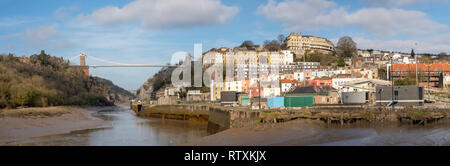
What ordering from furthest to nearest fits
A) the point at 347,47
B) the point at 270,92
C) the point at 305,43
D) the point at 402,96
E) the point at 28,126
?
the point at 305,43 < the point at 347,47 < the point at 270,92 < the point at 28,126 < the point at 402,96

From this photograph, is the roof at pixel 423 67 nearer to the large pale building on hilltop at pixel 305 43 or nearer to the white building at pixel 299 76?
the white building at pixel 299 76

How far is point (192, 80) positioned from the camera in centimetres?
8450

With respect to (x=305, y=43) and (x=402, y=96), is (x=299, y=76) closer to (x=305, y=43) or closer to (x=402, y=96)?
(x=402, y=96)

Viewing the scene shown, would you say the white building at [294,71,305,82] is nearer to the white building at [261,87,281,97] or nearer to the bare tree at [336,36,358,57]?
the white building at [261,87,281,97]

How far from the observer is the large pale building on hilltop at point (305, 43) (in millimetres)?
110025

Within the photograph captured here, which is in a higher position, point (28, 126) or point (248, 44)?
point (248, 44)

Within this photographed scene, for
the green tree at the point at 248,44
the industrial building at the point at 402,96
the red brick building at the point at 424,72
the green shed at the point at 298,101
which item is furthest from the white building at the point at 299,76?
the green tree at the point at 248,44

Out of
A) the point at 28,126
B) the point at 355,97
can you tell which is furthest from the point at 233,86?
the point at 28,126

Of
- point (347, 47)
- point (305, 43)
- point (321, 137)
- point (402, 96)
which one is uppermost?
point (305, 43)

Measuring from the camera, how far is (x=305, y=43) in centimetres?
11281

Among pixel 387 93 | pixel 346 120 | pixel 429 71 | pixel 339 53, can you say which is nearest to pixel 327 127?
pixel 346 120

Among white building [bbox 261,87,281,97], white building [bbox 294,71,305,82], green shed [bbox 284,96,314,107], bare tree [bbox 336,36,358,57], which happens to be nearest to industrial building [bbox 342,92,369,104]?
green shed [bbox 284,96,314,107]
